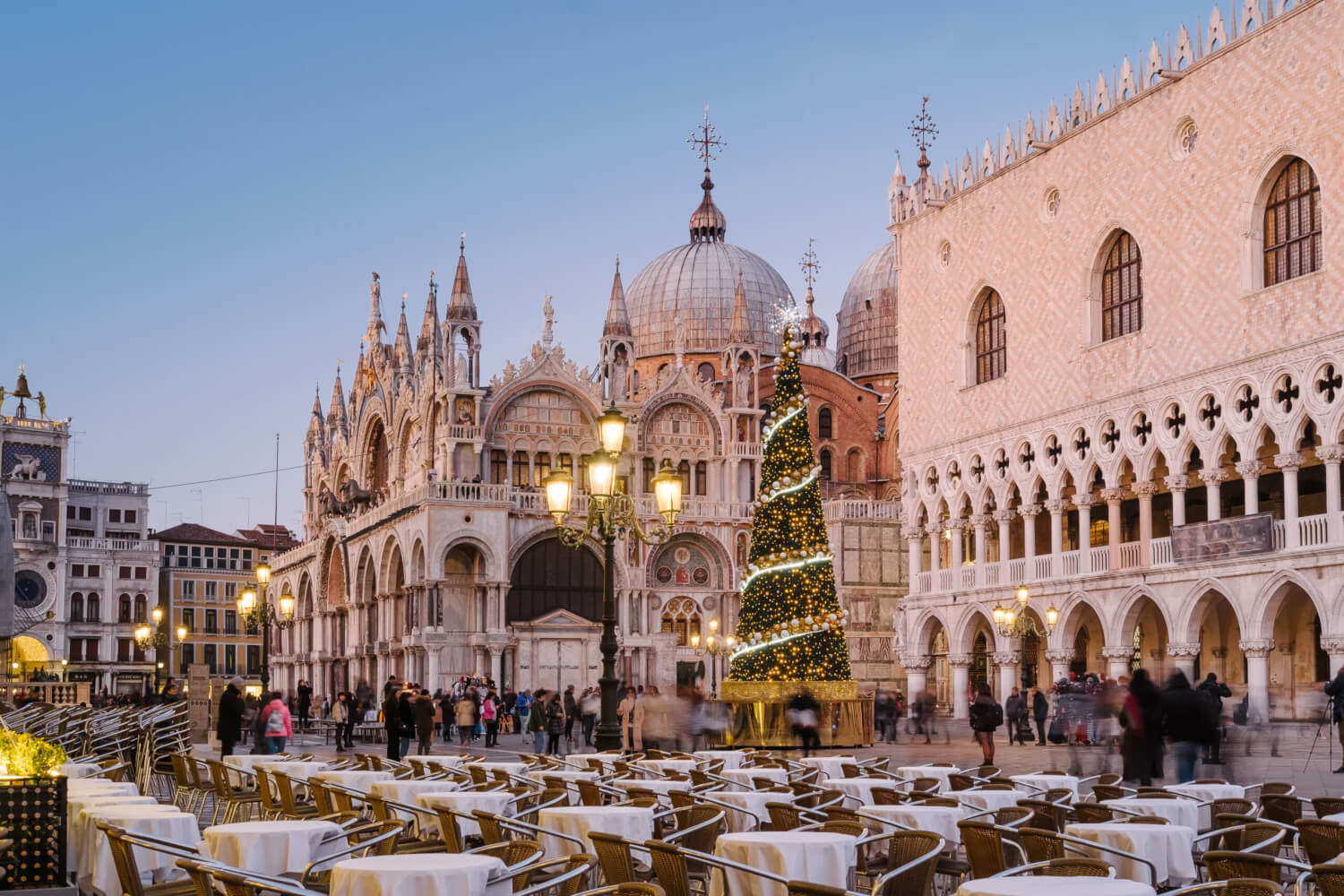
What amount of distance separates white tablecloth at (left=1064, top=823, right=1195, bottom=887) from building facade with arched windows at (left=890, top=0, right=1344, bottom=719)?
2011 centimetres

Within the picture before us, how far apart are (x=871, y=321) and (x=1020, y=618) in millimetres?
27243

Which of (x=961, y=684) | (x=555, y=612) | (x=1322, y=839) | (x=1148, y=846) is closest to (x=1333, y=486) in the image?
(x=961, y=684)

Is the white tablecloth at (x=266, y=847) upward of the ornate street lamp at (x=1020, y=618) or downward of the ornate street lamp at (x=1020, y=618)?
downward

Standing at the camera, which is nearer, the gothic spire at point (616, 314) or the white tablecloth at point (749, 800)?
the white tablecloth at point (749, 800)

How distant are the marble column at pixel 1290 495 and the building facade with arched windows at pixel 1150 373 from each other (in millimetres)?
35

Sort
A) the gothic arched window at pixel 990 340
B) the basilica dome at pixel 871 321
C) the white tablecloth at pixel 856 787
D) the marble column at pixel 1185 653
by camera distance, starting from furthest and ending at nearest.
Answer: the basilica dome at pixel 871 321
the gothic arched window at pixel 990 340
the marble column at pixel 1185 653
the white tablecloth at pixel 856 787

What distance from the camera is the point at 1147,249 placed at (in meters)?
32.0

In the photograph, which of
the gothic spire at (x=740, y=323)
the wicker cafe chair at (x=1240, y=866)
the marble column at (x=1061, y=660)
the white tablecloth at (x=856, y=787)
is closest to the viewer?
the wicker cafe chair at (x=1240, y=866)

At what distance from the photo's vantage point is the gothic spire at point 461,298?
45.2 m

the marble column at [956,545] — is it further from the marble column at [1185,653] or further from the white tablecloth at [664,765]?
the white tablecloth at [664,765]

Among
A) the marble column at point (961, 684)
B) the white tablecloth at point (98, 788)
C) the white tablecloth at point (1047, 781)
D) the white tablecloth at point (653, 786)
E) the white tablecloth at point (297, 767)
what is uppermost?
the white tablecloth at point (98, 788)

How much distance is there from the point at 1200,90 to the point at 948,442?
10.8 metres

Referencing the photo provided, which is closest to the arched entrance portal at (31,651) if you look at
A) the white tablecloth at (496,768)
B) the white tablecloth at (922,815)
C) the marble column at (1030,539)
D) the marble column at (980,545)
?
the marble column at (980,545)

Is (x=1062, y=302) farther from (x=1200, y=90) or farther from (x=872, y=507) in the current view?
(x=872, y=507)
